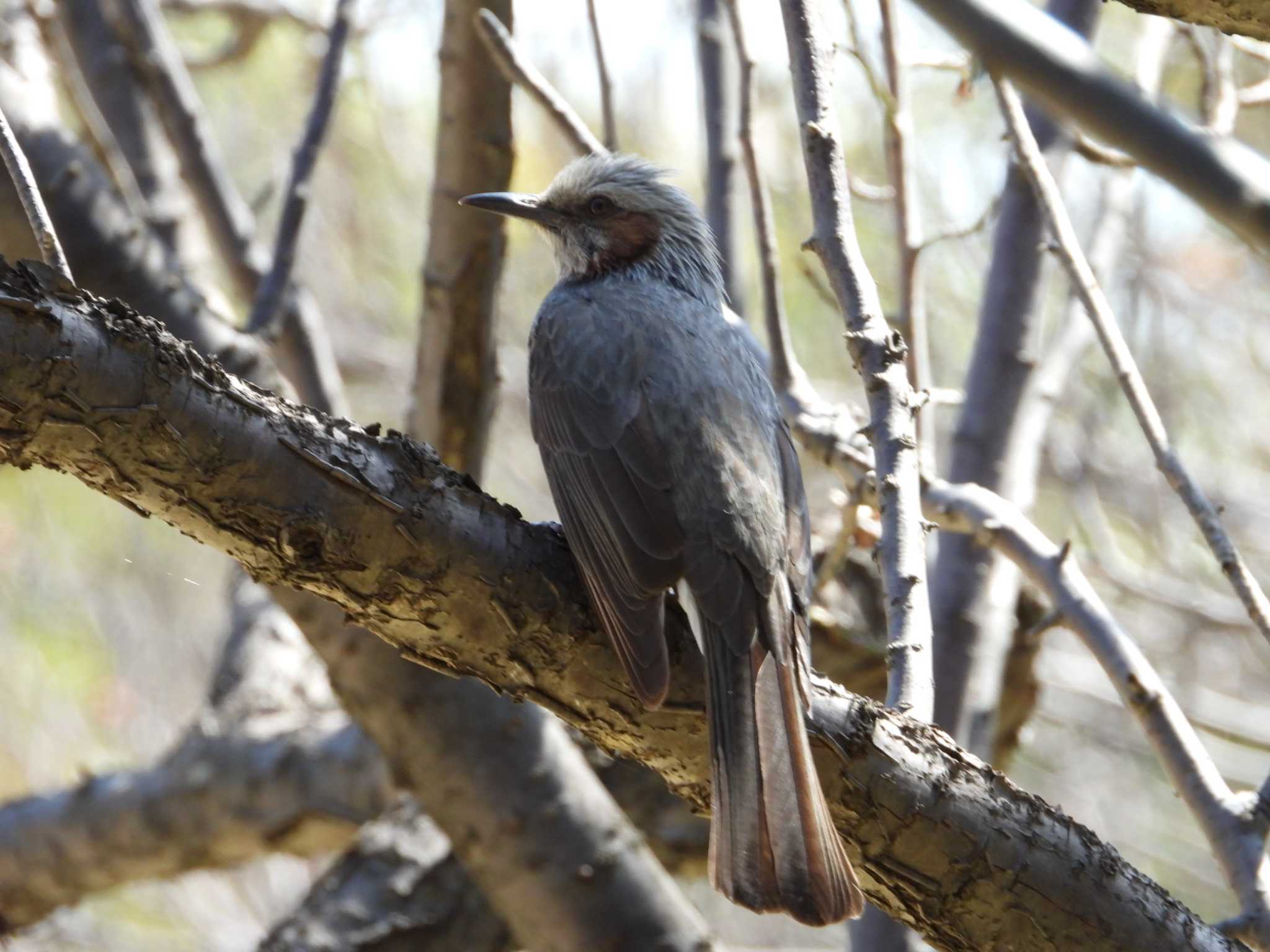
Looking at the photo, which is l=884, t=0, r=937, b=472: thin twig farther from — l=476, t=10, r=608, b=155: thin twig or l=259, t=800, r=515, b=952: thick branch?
l=259, t=800, r=515, b=952: thick branch

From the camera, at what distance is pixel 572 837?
4.19 metres

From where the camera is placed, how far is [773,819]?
245 cm

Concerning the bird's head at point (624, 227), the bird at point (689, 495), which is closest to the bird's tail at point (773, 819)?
the bird at point (689, 495)

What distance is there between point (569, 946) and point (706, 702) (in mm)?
1909

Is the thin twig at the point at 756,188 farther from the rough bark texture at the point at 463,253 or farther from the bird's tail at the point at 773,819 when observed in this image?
the bird's tail at the point at 773,819

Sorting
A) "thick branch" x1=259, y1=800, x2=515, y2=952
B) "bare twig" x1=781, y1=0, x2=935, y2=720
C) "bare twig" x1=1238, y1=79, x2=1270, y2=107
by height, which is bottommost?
"thick branch" x1=259, y1=800, x2=515, y2=952

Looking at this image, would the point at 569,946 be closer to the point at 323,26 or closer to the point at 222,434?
the point at 222,434

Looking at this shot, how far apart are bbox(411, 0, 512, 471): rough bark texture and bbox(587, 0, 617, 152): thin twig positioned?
0.34 metres

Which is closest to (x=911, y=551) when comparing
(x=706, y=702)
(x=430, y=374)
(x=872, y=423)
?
(x=872, y=423)

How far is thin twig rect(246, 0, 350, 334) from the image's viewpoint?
4.57 meters

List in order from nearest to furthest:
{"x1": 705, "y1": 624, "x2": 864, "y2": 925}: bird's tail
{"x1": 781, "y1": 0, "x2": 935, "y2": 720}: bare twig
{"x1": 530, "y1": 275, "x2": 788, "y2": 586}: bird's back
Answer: {"x1": 705, "y1": 624, "x2": 864, "y2": 925}: bird's tail
{"x1": 781, "y1": 0, "x2": 935, "y2": 720}: bare twig
{"x1": 530, "y1": 275, "x2": 788, "y2": 586}: bird's back

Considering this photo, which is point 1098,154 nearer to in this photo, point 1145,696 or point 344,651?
point 1145,696

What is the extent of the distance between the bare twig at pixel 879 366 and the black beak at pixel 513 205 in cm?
148

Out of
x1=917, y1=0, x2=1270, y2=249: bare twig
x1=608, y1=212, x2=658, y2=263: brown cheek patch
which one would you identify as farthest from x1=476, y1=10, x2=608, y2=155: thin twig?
x1=917, y1=0, x2=1270, y2=249: bare twig
